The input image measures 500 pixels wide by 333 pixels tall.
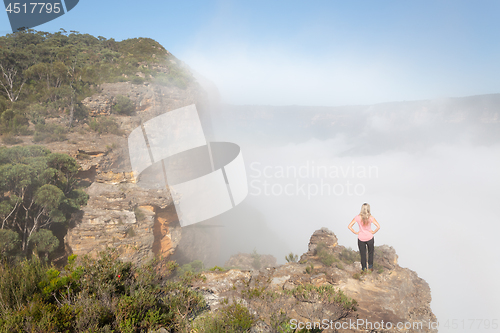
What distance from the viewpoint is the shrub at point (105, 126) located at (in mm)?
18656

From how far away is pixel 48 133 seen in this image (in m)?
15.3

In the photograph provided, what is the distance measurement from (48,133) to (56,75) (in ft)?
37.0

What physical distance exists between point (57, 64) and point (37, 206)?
18730 millimetres

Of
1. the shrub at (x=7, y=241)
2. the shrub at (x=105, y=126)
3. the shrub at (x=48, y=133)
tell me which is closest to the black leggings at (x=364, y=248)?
the shrub at (x=7, y=241)

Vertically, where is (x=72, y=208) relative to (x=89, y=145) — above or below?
below

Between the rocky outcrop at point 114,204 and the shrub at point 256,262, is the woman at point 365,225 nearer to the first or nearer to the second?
the rocky outcrop at point 114,204

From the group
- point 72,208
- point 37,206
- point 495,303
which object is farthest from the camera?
point 495,303

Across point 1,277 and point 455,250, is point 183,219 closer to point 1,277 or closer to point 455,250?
point 1,277

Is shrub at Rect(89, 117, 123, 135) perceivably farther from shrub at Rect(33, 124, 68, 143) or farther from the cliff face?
the cliff face

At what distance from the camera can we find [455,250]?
4695 inches

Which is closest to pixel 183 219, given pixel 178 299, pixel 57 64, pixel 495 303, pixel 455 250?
pixel 178 299

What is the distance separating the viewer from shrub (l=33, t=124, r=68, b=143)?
49.2 ft

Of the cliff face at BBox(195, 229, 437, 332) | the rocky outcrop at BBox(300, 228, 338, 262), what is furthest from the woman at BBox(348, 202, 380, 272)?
the rocky outcrop at BBox(300, 228, 338, 262)

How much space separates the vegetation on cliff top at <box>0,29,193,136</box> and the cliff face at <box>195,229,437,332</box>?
18647 mm
